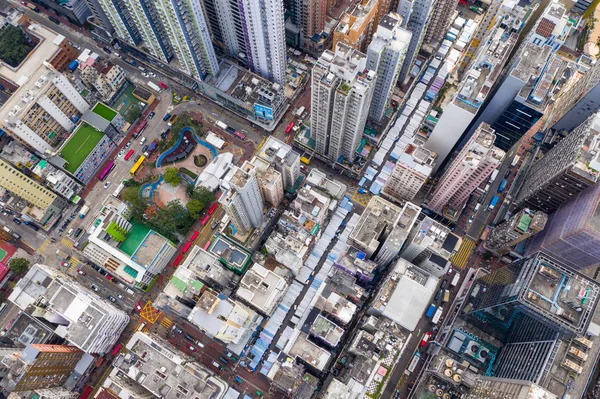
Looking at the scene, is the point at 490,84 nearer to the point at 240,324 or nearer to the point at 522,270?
the point at 522,270

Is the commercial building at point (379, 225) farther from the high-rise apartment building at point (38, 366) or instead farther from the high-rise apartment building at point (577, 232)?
the high-rise apartment building at point (38, 366)

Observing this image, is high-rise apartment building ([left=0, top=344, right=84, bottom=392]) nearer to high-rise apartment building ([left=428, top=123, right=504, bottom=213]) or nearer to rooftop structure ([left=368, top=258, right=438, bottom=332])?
rooftop structure ([left=368, top=258, right=438, bottom=332])

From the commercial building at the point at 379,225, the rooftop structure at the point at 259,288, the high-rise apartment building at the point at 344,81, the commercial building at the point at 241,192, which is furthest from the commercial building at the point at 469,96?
the rooftop structure at the point at 259,288

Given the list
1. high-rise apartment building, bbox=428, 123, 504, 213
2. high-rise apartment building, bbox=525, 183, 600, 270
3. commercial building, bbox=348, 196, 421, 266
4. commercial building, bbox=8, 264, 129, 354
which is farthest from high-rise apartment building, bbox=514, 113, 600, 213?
commercial building, bbox=8, 264, 129, 354

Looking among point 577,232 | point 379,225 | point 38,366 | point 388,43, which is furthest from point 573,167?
point 38,366

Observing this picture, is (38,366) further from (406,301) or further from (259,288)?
(406,301)

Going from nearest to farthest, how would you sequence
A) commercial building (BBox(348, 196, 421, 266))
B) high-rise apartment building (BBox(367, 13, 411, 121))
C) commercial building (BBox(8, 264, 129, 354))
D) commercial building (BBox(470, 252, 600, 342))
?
commercial building (BBox(470, 252, 600, 342)) < commercial building (BBox(8, 264, 129, 354)) < commercial building (BBox(348, 196, 421, 266)) < high-rise apartment building (BBox(367, 13, 411, 121))
